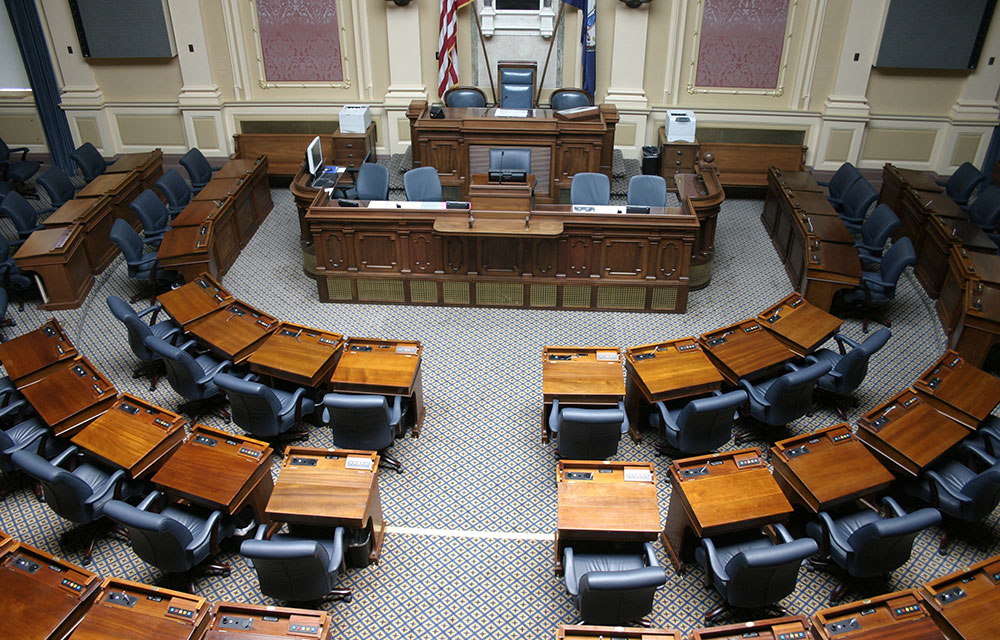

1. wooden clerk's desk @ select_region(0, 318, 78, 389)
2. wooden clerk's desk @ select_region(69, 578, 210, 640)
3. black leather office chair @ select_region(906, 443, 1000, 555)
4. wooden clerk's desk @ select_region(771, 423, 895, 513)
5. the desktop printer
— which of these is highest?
the desktop printer

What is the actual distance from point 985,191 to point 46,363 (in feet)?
35.3

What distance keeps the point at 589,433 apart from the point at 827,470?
1696mm

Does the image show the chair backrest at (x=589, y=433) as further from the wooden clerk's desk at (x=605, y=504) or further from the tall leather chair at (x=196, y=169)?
the tall leather chair at (x=196, y=169)

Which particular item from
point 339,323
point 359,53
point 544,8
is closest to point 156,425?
point 339,323

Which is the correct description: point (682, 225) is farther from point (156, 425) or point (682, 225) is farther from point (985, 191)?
point (156, 425)

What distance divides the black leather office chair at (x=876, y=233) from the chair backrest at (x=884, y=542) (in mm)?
4553

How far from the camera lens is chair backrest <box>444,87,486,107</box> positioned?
433 inches

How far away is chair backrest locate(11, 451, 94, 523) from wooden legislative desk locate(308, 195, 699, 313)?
391 centimetres

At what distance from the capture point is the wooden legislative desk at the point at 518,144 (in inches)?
384

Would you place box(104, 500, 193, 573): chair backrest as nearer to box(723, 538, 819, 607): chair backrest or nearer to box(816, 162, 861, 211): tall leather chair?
box(723, 538, 819, 607): chair backrest

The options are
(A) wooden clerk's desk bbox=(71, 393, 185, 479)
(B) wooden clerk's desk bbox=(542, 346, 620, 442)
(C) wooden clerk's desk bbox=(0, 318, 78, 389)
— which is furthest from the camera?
(C) wooden clerk's desk bbox=(0, 318, 78, 389)

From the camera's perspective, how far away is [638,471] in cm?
509

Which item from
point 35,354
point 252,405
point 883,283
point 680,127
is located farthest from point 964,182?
point 35,354

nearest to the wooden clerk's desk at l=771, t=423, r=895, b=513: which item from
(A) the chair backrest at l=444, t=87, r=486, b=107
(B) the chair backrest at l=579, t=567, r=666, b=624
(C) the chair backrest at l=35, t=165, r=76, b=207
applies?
(B) the chair backrest at l=579, t=567, r=666, b=624
